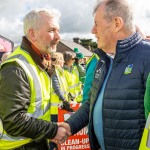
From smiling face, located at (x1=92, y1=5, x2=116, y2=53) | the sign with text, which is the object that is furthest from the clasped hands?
the sign with text

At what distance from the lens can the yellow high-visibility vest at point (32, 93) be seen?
3.13 meters

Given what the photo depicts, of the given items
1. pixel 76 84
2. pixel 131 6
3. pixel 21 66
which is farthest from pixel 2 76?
pixel 76 84

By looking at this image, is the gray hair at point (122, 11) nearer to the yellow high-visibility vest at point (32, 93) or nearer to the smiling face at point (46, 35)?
the smiling face at point (46, 35)

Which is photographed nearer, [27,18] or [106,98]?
[106,98]

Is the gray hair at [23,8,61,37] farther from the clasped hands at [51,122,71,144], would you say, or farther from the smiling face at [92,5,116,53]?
the clasped hands at [51,122,71,144]

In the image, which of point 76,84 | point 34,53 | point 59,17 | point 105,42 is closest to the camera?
point 105,42

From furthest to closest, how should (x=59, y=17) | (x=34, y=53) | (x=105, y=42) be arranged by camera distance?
(x=59, y=17) < (x=34, y=53) < (x=105, y=42)

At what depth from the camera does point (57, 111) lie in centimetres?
604

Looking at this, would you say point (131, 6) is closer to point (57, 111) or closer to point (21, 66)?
point (21, 66)

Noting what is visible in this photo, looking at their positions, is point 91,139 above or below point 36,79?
below

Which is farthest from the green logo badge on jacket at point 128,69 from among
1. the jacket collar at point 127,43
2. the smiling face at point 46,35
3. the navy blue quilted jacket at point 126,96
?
the smiling face at point 46,35

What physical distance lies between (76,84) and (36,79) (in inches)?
234

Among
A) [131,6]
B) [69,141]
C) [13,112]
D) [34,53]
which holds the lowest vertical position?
[69,141]

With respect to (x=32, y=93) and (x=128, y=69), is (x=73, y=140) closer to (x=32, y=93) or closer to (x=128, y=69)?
(x=32, y=93)
